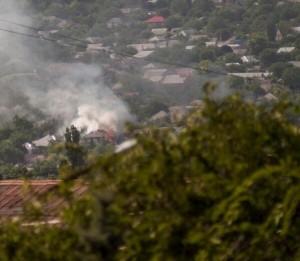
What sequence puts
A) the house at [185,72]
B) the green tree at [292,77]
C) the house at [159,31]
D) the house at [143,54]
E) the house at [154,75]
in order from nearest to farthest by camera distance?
the green tree at [292,77], the house at [185,72], the house at [154,75], the house at [143,54], the house at [159,31]

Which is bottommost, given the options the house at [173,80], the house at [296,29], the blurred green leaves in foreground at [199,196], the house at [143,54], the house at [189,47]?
the house at [173,80]

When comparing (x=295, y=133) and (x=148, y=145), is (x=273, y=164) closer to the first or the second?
(x=295, y=133)

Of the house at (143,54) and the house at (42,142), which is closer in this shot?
the house at (42,142)

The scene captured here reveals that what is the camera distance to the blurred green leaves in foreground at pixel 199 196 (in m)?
1.53

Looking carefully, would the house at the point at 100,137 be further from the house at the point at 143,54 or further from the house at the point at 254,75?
the house at the point at 143,54

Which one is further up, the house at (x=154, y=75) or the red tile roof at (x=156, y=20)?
the red tile roof at (x=156, y=20)

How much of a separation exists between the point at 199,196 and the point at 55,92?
28.2m

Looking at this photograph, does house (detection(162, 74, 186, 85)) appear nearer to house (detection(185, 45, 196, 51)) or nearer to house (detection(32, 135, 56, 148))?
house (detection(185, 45, 196, 51))

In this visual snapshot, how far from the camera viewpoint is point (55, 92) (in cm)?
2961

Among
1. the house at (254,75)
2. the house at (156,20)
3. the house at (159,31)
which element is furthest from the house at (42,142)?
the house at (156,20)

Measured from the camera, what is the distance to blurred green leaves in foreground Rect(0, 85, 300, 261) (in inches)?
60.1

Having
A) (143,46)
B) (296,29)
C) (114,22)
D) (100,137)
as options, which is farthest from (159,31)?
(100,137)

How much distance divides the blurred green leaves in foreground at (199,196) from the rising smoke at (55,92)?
21973 millimetres

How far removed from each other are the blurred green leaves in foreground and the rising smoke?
2197 cm
